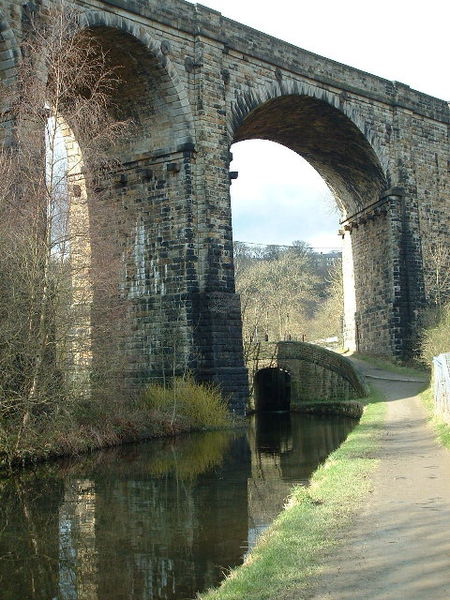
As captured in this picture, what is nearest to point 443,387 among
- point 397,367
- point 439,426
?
point 439,426

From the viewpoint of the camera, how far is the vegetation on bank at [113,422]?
1366 centimetres

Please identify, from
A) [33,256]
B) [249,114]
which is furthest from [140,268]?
[33,256]

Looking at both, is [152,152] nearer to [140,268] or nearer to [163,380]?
[140,268]

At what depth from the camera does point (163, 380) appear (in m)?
20.0

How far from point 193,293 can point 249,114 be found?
19.2 ft

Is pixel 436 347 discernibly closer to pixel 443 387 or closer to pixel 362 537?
pixel 443 387

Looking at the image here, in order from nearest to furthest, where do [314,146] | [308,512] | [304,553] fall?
[304,553] → [308,512] → [314,146]

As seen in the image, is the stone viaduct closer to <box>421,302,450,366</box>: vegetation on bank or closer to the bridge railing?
<box>421,302,450,366</box>: vegetation on bank

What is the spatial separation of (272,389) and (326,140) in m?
11.0

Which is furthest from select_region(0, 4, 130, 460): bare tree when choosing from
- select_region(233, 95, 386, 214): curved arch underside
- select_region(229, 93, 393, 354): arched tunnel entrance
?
select_region(229, 93, 393, 354): arched tunnel entrance

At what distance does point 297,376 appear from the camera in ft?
97.7

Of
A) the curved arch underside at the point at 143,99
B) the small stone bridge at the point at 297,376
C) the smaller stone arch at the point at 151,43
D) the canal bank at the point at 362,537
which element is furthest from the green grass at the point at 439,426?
the curved arch underside at the point at 143,99

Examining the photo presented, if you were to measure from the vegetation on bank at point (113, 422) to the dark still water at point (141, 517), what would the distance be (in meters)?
0.50

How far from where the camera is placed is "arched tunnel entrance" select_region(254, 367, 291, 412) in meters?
32.4
